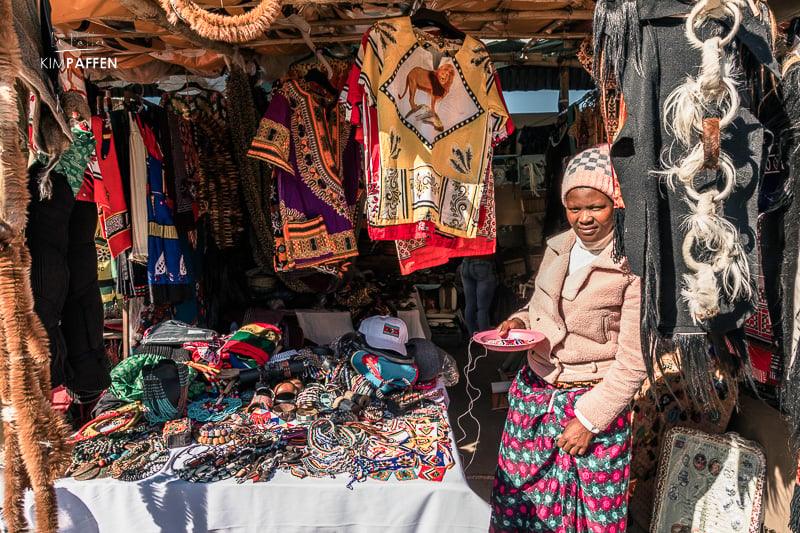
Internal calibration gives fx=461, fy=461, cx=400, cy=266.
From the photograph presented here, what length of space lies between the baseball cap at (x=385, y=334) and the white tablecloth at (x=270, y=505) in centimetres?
97

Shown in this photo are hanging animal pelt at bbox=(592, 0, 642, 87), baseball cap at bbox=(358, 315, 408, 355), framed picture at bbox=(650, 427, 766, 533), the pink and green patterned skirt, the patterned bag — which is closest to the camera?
hanging animal pelt at bbox=(592, 0, 642, 87)

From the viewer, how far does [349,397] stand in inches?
104

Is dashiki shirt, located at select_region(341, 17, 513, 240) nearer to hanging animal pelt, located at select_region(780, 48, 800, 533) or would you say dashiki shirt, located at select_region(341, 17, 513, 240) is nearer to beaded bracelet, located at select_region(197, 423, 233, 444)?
beaded bracelet, located at select_region(197, 423, 233, 444)

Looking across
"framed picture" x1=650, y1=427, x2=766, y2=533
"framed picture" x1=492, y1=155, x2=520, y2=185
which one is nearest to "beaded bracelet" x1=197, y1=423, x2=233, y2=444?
"framed picture" x1=650, y1=427, x2=766, y2=533

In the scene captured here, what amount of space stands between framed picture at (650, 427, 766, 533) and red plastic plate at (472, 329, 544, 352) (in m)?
1.23

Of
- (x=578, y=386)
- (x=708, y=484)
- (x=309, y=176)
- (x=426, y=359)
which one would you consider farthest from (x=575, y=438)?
(x=309, y=176)

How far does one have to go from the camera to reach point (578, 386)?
77.4 inches

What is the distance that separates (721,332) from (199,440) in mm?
2386

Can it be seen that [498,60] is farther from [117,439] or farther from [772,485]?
[117,439]

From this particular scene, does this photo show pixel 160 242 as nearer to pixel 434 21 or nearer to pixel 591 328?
pixel 434 21

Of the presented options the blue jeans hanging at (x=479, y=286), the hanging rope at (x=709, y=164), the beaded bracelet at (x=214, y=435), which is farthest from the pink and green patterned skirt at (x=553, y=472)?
the blue jeans hanging at (x=479, y=286)

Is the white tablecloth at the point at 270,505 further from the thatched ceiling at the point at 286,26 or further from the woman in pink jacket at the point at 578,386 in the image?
the thatched ceiling at the point at 286,26

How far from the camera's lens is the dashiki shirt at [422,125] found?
245cm

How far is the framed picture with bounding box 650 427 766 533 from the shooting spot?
7.48 ft
